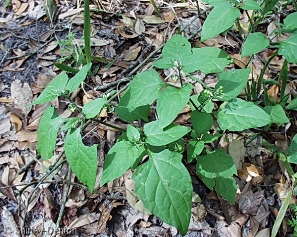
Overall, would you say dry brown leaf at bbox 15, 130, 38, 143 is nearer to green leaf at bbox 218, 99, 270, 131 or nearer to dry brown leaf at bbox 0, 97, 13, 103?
dry brown leaf at bbox 0, 97, 13, 103

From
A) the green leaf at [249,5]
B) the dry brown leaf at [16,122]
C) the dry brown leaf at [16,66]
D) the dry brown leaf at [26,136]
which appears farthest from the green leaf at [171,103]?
the dry brown leaf at [16,66]

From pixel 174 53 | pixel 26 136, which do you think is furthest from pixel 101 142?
pixel 174 53

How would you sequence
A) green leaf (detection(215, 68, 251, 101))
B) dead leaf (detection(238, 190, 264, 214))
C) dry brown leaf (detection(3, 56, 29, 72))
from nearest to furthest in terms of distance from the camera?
green leaf (detection(215, 68, 251, 101)) < dead leaf (detection(238, 190, 264, 214)) < dry brown leaf (detection(3, 56, 29, 72))

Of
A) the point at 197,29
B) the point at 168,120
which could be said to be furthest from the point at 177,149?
the point at 197,29

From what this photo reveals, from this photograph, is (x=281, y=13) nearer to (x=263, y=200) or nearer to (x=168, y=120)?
(x=263, y=200)

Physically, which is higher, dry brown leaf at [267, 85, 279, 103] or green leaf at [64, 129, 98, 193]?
green leaf at [64, 129, 98, 193]

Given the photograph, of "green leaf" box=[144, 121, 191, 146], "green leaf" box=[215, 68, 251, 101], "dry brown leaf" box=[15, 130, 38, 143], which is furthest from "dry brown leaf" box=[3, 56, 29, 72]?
"green leaf" box=[215, 68, 251, 101]
